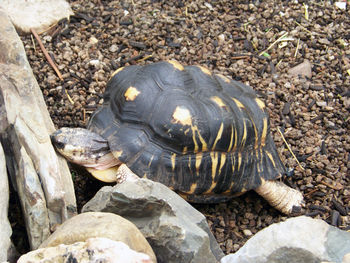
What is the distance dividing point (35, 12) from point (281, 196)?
2370 mm

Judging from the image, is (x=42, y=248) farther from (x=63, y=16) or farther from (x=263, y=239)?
(x=63, y=16)

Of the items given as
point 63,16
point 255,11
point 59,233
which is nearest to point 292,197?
point 59,233

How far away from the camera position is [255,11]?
3939 millimetres

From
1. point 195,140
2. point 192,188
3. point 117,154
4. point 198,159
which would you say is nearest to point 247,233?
point 192,188

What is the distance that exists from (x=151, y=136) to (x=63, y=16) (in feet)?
5.63

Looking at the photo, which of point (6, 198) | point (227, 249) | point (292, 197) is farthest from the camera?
point (292, 197)

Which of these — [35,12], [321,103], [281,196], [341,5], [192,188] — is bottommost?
[281,196]

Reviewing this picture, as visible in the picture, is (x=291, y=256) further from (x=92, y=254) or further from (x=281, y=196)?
(x=281, y=196)

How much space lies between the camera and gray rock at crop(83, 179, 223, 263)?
1.97m

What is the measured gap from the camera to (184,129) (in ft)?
8.00

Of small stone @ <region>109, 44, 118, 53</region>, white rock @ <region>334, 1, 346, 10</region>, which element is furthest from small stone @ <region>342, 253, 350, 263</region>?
white rock @ <region>334, 1, 346, 10</region>

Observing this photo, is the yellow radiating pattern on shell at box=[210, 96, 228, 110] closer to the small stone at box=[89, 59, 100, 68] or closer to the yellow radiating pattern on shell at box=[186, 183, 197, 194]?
the yellow radiating pattern on shell at box=[186, 183, 197, 194]

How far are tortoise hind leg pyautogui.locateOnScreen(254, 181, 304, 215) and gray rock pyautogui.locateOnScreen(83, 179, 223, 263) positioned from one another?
0.79m

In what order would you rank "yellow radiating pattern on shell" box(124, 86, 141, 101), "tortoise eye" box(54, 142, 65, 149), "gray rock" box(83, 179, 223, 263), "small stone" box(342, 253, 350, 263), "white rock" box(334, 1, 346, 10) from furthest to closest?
"white rock" box(334, 1, 346, 10) → "yellow radiating pattern on shell" box(124, 86, 141, 101) → "tortoise eye" box(54, 142, 65, 149) → "gray rock" box(83, 179, 223, 263) → "small stone" box(342, 253, 350, 263)
